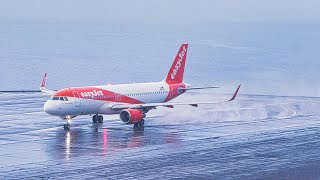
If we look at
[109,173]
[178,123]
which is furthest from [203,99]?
[109,173]

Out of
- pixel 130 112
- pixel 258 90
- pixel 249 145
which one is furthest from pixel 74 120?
pixel 258 90

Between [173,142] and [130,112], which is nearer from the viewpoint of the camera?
[173,142]

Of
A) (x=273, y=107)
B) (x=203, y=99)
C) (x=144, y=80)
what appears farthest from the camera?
(x=144, y=80)

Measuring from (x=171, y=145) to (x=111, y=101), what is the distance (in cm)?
1496

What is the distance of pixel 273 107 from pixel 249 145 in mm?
32286

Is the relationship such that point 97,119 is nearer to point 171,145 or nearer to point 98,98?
point 98,98

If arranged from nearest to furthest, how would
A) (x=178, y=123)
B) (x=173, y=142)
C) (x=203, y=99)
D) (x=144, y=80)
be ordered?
(x=173, y=142)
(x=178, y=123)
(x=203, y=99)
(x=144, y=80)

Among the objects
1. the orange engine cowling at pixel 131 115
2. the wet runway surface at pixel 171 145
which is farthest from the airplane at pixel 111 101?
the wet runway surface at pixel 171 145

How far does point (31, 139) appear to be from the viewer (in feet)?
246

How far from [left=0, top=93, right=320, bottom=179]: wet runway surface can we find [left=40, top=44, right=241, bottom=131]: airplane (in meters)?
1.41

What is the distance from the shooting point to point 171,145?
237ft

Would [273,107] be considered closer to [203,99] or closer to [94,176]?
[203,99]

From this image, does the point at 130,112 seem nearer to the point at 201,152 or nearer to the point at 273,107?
the point at 201,152

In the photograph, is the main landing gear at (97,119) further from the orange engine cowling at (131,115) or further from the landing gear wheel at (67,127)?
the landing gear wheel at (67,127)
